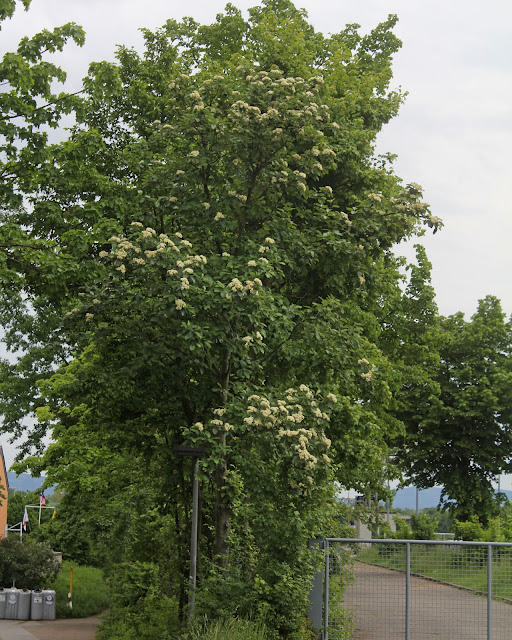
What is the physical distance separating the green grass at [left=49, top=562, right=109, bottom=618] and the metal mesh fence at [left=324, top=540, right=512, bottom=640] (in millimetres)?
17813

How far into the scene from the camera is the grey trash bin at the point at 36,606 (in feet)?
100

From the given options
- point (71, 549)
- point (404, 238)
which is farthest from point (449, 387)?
point (404, 238)

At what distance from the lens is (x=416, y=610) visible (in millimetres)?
14102

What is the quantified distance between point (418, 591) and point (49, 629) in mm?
16586

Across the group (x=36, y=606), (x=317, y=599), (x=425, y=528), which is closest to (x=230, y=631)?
(x=317, y=599)

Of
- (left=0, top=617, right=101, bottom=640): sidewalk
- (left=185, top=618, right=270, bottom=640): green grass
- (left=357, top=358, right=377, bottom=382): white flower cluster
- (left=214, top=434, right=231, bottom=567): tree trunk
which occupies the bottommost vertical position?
(left=0, top=617, right=101, bottom=640): sidewalk

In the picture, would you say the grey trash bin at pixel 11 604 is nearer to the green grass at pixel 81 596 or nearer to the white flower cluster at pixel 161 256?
the green grass at pixel 81 596

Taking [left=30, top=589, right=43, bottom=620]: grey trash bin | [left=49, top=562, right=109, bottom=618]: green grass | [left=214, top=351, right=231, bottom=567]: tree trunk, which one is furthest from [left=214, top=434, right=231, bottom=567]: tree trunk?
[left=30, top=589, right=43, bottom=620]: grey trash bin

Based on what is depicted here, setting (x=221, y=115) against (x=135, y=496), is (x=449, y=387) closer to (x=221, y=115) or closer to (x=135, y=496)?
(x=135, y=496)

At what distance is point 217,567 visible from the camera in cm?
1347

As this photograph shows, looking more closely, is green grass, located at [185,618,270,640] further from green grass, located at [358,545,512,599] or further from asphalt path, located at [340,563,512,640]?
green grass, located at [358,545,512,599]

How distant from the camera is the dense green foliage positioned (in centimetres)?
1310

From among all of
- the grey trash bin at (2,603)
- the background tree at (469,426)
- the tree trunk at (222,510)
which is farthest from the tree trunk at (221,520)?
the background tree at (469,426)

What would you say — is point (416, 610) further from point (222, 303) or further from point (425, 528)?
point (425, 528)
